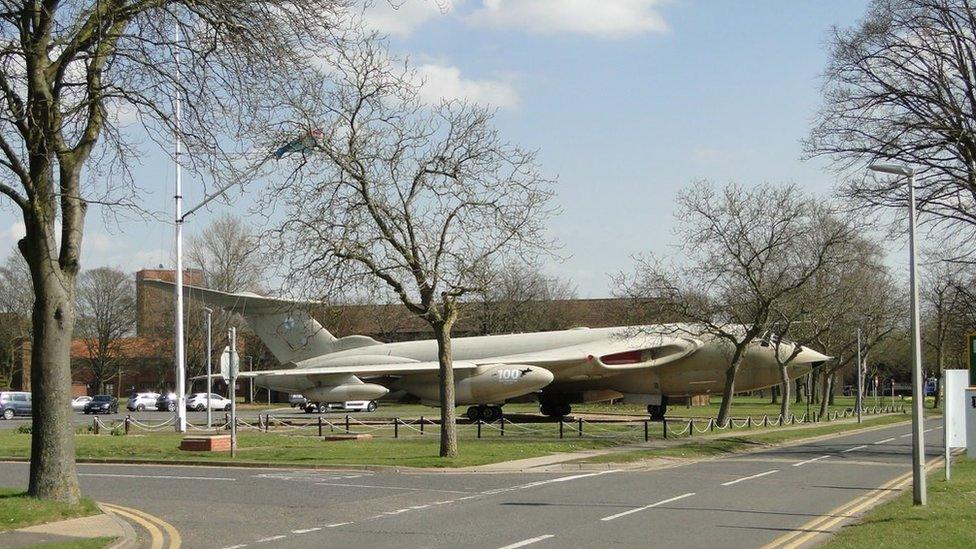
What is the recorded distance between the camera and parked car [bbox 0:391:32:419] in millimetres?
58938

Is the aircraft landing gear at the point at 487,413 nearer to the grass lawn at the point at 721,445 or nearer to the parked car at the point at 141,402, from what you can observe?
the grass lawn at the point at 721,445

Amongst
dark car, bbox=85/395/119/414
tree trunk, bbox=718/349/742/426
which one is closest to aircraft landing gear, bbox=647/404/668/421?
tree trunk, bbox=718/349/742/426

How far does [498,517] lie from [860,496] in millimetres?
7146

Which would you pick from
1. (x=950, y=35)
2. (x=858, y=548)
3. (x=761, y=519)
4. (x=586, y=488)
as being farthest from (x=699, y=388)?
(x=858, y=548)

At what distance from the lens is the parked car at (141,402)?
2688 inches

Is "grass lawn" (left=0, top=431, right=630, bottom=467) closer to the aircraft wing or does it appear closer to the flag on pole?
the flag on pole

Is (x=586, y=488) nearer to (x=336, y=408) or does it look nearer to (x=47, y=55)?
(x=47, y=55)

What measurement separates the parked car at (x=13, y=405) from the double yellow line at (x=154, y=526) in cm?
Answer: 4864

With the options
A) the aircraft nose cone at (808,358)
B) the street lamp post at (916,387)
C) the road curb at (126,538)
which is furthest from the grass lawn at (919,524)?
the aircraft nose cone at (808,358)

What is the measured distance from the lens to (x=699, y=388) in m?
44.5

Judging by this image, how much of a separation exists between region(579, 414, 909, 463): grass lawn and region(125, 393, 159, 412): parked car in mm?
46129

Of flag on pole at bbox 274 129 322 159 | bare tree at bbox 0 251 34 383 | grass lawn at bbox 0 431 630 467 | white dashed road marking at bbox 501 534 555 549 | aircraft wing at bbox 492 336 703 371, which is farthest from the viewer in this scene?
bare tree at bbox 0 251 34 383

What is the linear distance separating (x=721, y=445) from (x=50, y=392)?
2144 centimetres

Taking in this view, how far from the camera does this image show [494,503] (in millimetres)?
15867
